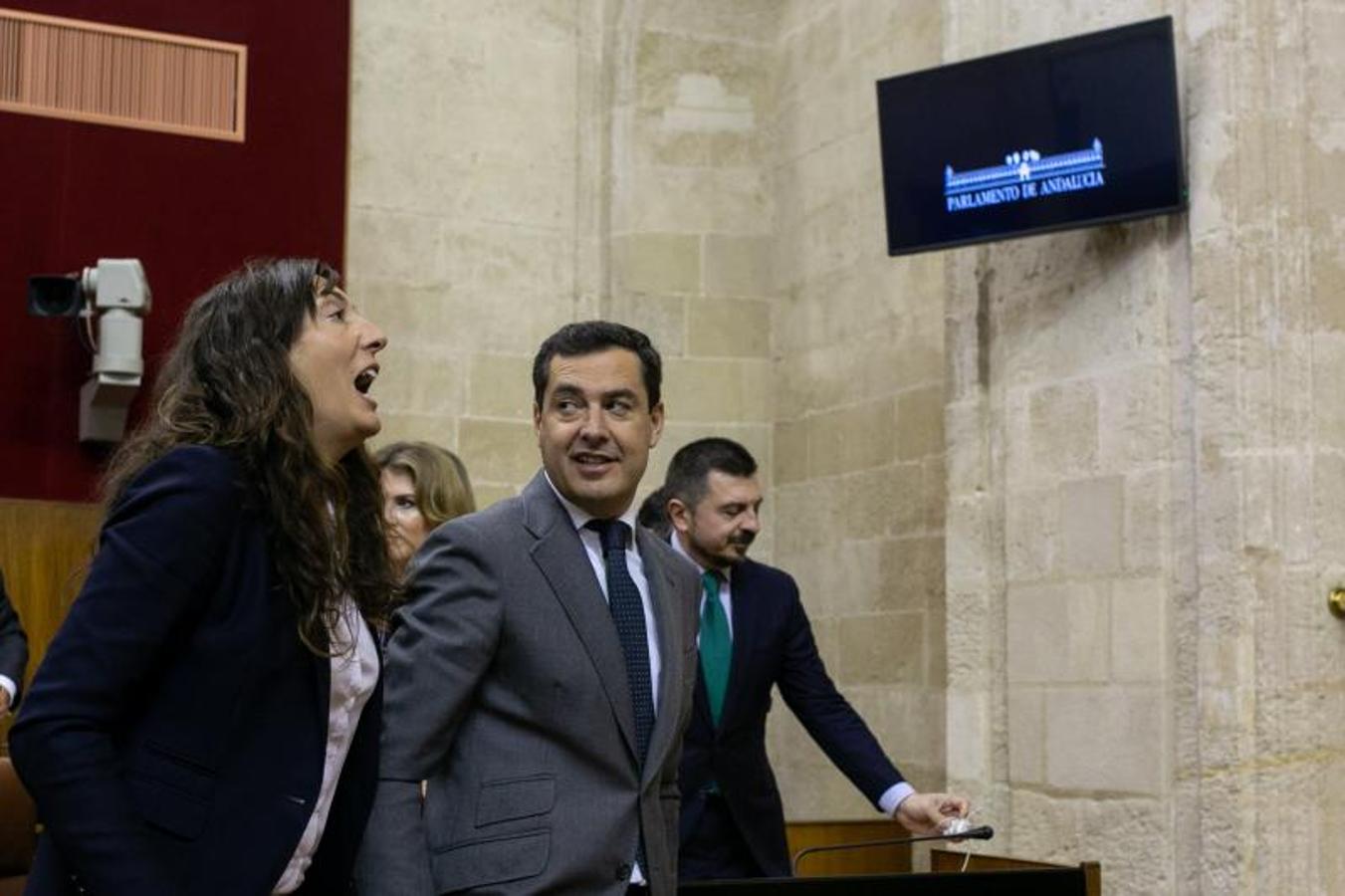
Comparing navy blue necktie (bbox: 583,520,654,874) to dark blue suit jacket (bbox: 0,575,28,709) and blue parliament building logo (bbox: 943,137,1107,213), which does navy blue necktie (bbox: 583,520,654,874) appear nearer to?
dark blue suit jacket (bbox: 0,575,28,709)

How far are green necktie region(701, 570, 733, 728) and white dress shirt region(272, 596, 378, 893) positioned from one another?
2233 mm

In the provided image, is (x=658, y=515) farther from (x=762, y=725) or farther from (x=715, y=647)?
(x=762, y=725)

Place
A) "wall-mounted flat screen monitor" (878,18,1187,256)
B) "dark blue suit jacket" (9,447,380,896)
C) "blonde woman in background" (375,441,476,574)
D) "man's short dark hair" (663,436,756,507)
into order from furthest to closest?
"wall-mounted flat screen monitor" (878,18,1187,256) < "man's short dark hair" (663,436,756,507) < "blonde woman in background" (375,441,476,574) < "dark blue suit jacket" (9,447,380,896)

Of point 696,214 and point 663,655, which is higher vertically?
A: point 696,214

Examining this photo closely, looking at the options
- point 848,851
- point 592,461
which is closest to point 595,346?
point 592,461

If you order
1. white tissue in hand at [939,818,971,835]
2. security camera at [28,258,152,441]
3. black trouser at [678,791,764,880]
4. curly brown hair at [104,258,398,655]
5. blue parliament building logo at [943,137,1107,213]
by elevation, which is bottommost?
black trouser at [678,791,764,880]

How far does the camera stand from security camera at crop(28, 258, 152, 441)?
7.01 meters

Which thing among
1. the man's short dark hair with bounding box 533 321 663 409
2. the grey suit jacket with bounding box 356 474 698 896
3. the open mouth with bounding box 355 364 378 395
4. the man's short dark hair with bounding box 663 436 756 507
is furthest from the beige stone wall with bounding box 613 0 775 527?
the open mouth with bounding box 355 364 378 395

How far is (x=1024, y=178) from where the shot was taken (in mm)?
5809

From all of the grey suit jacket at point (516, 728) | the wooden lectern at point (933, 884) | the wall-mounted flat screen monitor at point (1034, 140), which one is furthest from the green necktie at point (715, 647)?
the grey suit jacket at point (516, 728)

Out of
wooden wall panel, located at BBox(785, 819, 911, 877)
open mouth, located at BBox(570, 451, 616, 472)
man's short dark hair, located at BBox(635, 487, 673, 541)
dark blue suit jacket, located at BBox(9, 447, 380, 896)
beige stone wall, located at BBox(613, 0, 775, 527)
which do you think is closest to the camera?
dark blue suit jacket, located at BBox(9, 447, 380, 896)

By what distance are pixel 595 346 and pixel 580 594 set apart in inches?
15.1

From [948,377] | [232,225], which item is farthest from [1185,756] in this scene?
[232,225]

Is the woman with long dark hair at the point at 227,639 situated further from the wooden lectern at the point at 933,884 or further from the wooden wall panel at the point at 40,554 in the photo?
the wooden wall panel at the point at 40,554
